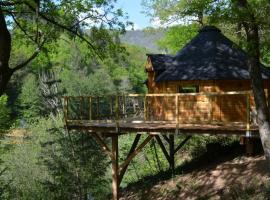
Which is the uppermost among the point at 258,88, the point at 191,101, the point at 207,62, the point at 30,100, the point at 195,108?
the point at 207,62

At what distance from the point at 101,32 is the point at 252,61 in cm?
583

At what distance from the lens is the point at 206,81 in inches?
693

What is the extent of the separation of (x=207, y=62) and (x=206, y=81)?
42.4 inches

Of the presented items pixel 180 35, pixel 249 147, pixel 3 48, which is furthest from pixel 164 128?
pixel 180 35

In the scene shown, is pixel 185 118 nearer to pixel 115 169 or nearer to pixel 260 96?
pixel 115 169

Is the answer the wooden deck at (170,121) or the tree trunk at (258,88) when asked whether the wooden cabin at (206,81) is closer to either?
the wooden deck at (170,121)

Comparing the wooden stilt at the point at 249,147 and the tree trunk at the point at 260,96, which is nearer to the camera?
the tree trunk at the point at 260,96

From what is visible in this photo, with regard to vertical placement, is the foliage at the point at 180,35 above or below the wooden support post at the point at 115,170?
above

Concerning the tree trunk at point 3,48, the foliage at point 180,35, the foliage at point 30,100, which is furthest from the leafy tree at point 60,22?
the foliage at point 30,100

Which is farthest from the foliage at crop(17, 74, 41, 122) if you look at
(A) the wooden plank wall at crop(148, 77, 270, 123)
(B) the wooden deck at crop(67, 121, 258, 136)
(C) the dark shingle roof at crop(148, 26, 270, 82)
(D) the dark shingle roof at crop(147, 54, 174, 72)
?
(B) the wooden deck at crop(67, 121, 258, 136)

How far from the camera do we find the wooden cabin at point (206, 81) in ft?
56.3

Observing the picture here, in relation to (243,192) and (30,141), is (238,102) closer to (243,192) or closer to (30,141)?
(243,192)

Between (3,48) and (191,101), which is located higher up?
(3,48)

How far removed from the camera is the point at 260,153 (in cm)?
1703
